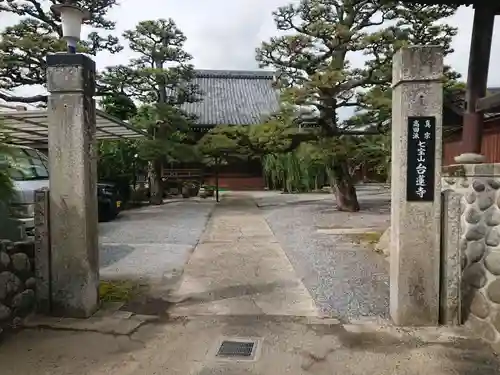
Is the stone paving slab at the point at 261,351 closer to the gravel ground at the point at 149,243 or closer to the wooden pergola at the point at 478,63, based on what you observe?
the gravel ground at the point at 149,243

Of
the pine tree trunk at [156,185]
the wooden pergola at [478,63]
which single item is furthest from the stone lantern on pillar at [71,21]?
the pine tree trunk at [156,185]

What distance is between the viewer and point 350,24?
1073cm

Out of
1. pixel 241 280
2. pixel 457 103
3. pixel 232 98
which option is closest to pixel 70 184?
pixel 241 280

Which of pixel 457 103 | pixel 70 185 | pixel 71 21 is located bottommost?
pixel 70 185

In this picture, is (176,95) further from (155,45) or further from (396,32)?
(396,32)

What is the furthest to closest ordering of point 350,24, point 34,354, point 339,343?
point 350,24 → point 339,343 → point 34,354

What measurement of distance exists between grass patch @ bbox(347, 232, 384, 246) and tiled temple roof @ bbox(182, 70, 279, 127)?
15687 millimetres

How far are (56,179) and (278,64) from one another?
8660 millimetres

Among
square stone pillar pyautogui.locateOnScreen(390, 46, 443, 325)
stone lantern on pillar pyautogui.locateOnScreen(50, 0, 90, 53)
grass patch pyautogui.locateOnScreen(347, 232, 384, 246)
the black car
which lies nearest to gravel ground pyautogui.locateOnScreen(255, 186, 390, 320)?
grass patch pyautogui.locateOnScreen(347, 232, 384, 246)

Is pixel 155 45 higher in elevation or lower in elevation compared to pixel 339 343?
higher

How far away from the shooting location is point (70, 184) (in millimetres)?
3670

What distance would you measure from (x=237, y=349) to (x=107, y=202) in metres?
8.08

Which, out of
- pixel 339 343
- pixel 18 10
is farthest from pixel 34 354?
pixel 18 10

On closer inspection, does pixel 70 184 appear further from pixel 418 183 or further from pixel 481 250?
pixel 481 250
